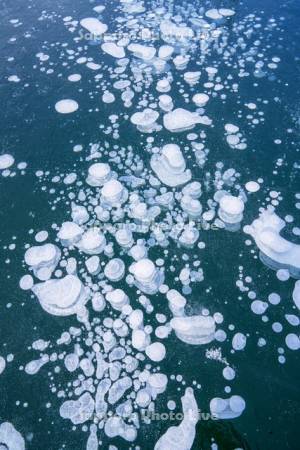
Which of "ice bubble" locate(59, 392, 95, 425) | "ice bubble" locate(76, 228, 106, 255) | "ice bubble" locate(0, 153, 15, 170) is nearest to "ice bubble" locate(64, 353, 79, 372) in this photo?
"ice bubble" locate(59, 392, 95, 425)

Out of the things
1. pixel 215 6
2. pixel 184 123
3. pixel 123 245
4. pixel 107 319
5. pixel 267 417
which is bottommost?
pixel 267 417

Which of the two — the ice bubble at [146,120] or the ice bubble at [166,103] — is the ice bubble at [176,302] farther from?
the ice bubble at [166,103]

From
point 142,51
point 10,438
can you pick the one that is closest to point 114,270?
point 10,438

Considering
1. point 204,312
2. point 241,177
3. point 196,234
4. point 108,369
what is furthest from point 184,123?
point 108,369

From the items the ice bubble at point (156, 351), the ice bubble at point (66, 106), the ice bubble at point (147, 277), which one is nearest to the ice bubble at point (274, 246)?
the ice bubble at point (147, 277)

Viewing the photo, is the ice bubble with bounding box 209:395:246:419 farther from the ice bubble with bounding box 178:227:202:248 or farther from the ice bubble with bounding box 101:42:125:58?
the ice bubble with bounding box 101:42:125:58

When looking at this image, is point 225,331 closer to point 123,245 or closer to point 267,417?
point 267,417

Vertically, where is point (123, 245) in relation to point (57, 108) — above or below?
below
